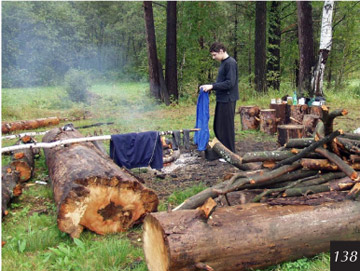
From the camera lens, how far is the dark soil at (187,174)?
17.9 ft

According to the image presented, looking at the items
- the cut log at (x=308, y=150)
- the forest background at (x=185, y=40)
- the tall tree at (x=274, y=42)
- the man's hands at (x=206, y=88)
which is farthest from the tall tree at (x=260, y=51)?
the cut log at (x=308, y=150)

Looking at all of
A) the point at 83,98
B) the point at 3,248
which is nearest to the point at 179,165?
the point at 3,248

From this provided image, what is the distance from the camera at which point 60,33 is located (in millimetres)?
27969

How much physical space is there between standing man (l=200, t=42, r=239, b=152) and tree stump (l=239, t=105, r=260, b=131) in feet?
9.49

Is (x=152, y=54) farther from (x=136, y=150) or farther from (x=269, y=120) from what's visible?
(x=136, y=150)

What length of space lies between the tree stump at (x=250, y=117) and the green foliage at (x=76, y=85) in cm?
864

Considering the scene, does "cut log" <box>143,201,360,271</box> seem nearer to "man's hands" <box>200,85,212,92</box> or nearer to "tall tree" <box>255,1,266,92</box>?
"man's hands" <box>200,85,212,92</box>

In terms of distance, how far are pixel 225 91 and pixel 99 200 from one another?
3.31 m

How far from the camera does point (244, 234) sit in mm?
2842

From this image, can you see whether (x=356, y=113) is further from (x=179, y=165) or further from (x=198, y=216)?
(x=198, y=216)

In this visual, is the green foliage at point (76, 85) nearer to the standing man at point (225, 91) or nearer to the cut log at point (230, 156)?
the standing man at point (225, 91)

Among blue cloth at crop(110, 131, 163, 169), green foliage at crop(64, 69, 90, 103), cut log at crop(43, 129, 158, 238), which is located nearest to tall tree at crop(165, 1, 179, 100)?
green foliage at crop(64, 69, 90, 103)

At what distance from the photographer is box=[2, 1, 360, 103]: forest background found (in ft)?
56.1

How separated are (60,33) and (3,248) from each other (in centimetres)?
2698
